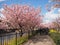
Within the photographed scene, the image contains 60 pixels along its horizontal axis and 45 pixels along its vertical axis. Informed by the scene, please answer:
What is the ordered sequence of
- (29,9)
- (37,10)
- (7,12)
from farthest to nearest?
(37,10), (29,9), (7,12)

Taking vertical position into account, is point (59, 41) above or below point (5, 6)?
below

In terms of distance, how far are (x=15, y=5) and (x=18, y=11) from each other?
1663 millimetres

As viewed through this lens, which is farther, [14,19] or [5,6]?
[5,6]

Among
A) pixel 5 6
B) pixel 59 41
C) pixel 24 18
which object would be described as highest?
pixel 5 6

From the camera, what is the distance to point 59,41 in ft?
41.3

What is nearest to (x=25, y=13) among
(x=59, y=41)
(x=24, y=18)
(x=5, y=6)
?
(x=24, y=18)

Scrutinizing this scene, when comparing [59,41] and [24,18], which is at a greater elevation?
[24,18]

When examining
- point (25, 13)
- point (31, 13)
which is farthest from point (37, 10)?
point (25, 13)

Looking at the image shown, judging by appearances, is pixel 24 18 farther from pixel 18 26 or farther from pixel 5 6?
pixel 5 6

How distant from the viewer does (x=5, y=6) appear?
27.8 meters

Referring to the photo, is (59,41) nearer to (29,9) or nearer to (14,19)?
(14,19)

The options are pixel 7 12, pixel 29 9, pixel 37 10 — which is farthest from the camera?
pixel 37 10

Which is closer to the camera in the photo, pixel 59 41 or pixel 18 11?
pixel 59 41

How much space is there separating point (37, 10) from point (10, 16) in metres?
6.99
